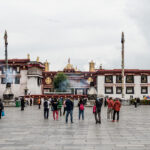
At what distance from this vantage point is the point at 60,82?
85938 mm

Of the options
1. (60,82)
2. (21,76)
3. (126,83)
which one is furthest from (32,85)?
(126,83)

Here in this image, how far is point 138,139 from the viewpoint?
12.1 m

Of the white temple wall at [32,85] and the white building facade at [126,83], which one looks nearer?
the white temple wall at [32,85]

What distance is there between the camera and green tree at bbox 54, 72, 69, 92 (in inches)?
3396

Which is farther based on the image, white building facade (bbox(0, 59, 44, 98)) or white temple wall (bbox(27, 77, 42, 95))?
white building facade (bbox(0, 59, 44, 98))

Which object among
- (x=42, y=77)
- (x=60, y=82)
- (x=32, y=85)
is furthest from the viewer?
(x=60, y=82)

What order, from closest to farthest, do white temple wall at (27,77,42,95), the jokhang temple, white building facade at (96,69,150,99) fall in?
white temple wall at (27,77,42,95)
the jokhang temple
white building facade at (96,69,150,99)

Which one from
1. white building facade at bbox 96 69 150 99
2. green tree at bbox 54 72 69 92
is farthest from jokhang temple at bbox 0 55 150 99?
green tree at bbox 54 72 69 92

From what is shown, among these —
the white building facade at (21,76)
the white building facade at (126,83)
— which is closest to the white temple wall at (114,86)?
the white building facade at (126,83)

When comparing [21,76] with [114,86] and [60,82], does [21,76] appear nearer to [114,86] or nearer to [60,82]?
[60,82]

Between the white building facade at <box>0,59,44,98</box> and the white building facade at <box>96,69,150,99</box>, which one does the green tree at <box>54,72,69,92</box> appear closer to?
the white building facade at <box>96,69,150,99</box>

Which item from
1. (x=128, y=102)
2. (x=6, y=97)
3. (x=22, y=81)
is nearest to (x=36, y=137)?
(x=6, y=97)

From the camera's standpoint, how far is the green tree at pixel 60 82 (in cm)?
8625

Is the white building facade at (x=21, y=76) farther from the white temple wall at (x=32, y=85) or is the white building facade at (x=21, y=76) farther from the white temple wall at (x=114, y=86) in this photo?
the white temple wall at (x=114, y=86)
